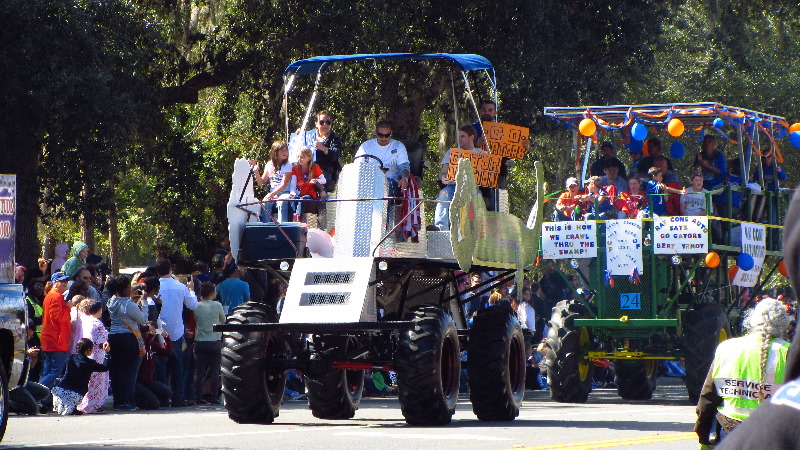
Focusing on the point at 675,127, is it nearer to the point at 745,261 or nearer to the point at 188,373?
the point at 745,261

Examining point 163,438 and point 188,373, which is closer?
point 163,438

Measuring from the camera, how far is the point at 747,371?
663 centimetres

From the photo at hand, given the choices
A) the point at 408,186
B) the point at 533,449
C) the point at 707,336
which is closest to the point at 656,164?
the point at 707,336

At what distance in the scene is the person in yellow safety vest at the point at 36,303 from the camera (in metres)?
16.2

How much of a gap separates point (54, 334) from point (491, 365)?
17.6 ft

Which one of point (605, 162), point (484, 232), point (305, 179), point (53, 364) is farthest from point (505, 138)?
point (53, 364)

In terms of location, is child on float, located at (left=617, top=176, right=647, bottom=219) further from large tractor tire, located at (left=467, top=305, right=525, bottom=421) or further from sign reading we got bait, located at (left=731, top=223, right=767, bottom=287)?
large tractor tire, located at (left=467, top=305, right=525, bottom=421)

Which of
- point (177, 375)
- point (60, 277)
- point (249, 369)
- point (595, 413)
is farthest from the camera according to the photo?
point (177, 375)

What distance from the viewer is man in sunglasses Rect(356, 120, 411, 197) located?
13914 millimetres

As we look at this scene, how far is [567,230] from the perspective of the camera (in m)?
18.0

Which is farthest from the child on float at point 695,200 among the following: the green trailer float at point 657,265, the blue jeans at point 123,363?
the blue jeans at point 123,363

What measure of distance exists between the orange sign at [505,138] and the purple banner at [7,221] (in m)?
5.15

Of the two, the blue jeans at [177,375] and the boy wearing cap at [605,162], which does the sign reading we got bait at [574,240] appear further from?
the blue jeans at [177,375]

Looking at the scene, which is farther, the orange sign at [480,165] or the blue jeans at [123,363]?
the blue jeans at [123,363]
